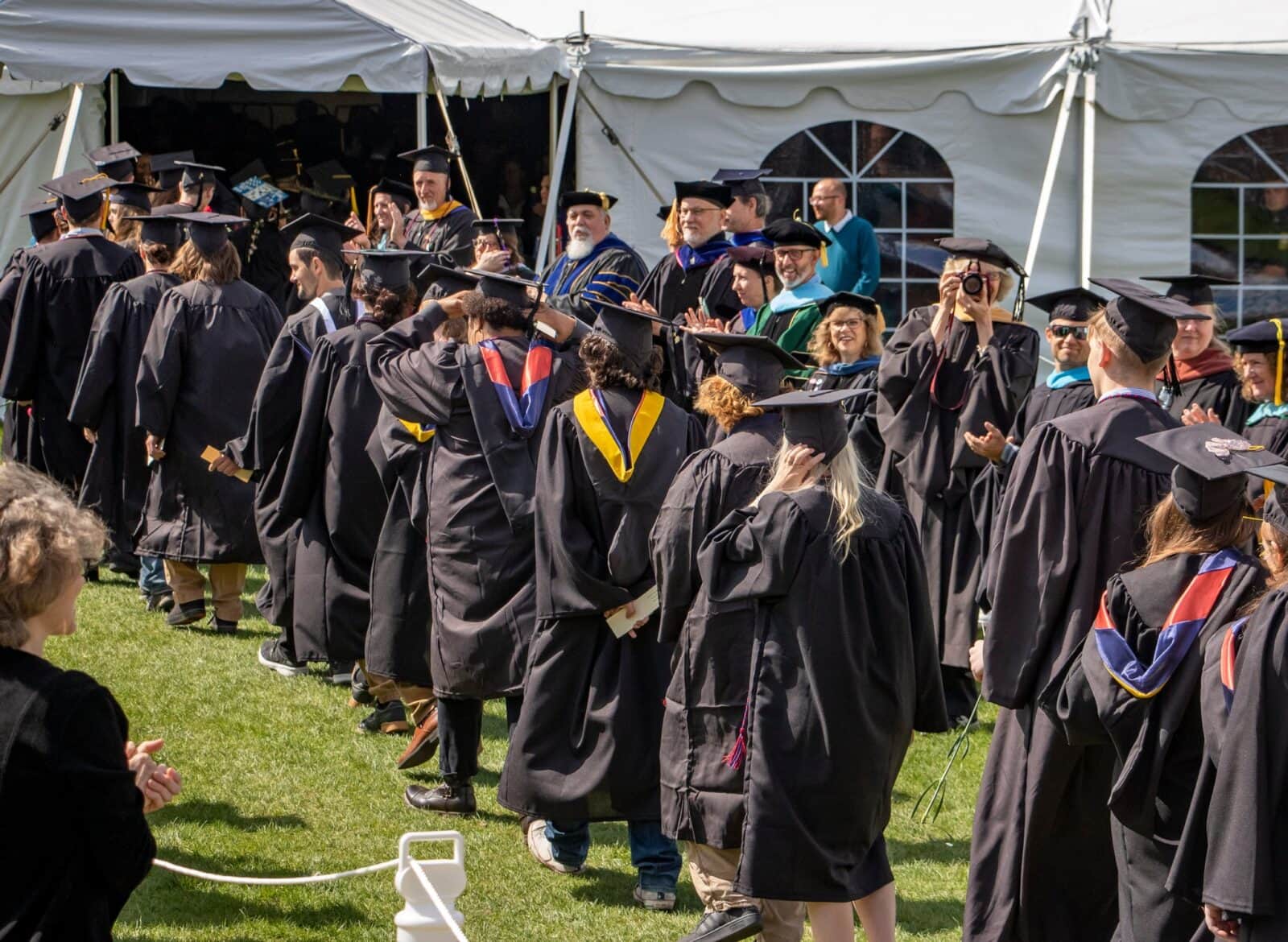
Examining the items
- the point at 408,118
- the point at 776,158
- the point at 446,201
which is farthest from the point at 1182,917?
the point at 408,118

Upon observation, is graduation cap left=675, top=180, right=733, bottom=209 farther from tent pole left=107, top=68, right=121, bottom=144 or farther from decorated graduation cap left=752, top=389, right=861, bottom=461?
decorated graduation cap left=752, top=389, right=861, bottom=461

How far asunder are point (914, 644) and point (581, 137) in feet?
26.3

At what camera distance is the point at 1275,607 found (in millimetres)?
3172

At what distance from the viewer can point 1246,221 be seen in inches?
471

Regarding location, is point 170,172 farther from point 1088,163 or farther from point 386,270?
point 1088,163

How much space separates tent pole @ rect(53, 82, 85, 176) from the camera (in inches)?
446

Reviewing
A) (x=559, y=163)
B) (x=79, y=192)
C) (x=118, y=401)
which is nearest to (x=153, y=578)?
(x=118, y=401)

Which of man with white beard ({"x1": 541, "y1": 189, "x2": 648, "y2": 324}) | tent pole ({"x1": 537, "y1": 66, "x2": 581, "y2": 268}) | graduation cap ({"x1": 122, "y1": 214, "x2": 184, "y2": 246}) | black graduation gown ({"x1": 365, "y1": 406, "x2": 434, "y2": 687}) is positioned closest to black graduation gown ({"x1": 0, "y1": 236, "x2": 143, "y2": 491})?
graduation cap ({"x1": 122, "y1": 214, "x2": 184, "y2": 246})

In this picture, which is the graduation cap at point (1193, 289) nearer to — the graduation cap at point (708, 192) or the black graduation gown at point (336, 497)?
the graduation cap at point (708, 192)

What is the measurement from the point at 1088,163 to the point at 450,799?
7216 mm

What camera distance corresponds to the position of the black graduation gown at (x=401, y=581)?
6641 millimetres

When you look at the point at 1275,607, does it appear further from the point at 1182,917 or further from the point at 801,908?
the point at 801,908

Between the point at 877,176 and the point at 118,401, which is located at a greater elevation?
the point at 877,176

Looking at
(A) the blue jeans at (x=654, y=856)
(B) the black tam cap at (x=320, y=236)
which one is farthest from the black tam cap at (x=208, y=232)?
(A) the blue jeans at (x=654, y=856)
